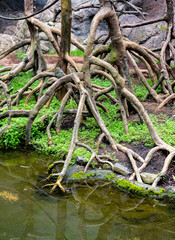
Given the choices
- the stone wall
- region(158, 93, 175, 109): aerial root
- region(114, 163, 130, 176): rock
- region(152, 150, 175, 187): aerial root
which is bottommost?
region(114, 163, 130, 176): rock

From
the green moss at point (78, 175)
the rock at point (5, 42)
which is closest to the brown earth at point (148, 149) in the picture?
the green moss at point (78, 175)

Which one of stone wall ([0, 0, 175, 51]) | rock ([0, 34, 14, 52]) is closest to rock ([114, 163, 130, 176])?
stone wall ([0, 0, 175, 51])

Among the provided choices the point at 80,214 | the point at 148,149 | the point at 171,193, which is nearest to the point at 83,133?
the point at 148,149

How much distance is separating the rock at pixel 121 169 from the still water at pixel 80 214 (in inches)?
12.7

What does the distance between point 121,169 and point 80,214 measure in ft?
4.35

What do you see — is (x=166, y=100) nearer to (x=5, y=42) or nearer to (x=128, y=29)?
(x=128, y=29)

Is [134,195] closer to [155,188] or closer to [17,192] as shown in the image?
[155,188]

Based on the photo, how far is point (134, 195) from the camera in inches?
180

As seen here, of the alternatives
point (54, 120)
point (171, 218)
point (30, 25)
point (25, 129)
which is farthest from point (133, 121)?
point (30, 25)

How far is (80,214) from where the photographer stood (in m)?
4.04

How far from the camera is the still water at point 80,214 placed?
3555 millimetres

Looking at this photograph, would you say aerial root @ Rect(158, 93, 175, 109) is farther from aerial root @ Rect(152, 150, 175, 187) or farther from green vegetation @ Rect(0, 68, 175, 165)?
aerial root @ Rect(152, 150, 175, 187)

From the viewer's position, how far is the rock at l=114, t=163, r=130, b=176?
198 inches

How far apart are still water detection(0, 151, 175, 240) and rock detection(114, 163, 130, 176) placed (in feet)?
1.06
